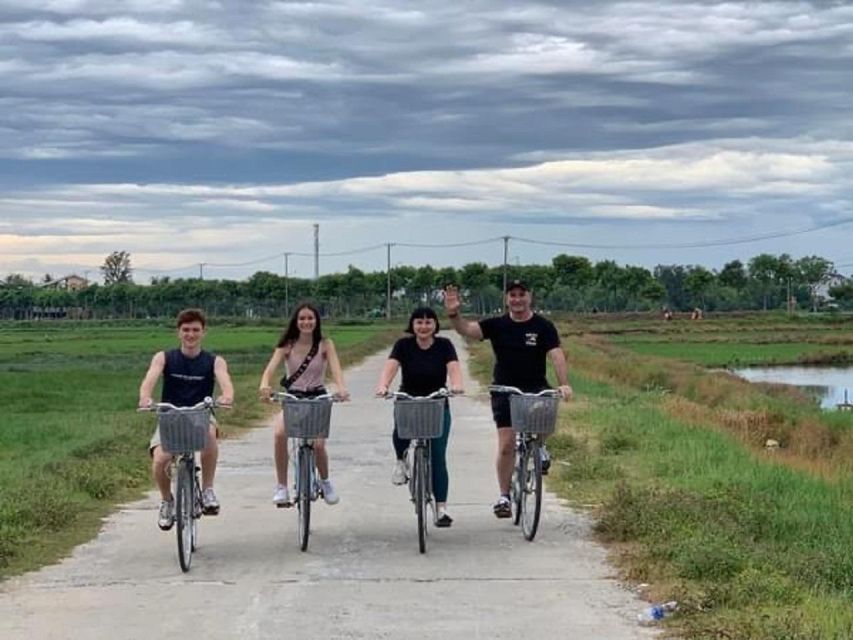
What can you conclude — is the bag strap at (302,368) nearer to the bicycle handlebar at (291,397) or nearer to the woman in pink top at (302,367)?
the woman in pink top at (302,367)

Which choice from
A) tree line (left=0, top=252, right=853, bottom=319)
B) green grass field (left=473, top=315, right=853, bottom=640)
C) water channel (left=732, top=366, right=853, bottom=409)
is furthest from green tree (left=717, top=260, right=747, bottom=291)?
green grass field (left=473, top=315, right=853, bottom=640)

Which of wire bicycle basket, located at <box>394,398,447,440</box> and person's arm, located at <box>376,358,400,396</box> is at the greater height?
person's arm, located at <box>376,358,400,396</box>

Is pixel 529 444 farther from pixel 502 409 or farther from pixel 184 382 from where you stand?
pixel 184 382

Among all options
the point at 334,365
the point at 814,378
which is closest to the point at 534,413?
the point at 334,365

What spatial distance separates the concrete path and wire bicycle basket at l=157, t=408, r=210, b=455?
0.85 metres

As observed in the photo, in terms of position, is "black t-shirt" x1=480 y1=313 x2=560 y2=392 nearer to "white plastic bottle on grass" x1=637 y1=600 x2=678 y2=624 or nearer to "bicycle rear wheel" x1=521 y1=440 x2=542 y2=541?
"bicycle rear wheel" x1=521 y1=440 x2=542 y2=541

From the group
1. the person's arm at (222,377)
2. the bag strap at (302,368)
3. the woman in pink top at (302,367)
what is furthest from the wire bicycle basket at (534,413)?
the person's arm at (222,377)

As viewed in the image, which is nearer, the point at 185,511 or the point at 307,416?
the point at 185,511

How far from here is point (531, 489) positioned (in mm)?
10039

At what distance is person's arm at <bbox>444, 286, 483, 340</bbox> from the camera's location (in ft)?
32.7

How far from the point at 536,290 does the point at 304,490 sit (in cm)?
12174

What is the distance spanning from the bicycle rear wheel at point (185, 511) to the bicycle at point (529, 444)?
2389 millimetres

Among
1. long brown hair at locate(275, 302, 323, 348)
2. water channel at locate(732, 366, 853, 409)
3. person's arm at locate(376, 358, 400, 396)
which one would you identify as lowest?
water channel at locate(732, 366, 853, 409)

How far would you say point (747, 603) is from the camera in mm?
7152
